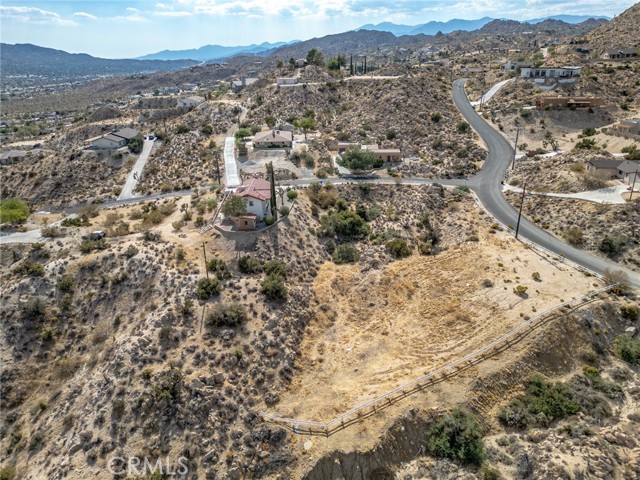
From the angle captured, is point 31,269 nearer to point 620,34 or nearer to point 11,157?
point 11,157

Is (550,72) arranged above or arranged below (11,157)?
above

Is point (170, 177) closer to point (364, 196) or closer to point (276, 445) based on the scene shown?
point (364, 196)

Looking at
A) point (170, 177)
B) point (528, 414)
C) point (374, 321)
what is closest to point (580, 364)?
point (528, 414)

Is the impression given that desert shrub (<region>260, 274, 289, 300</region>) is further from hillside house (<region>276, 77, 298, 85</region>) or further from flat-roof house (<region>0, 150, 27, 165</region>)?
flat-roof house (<region>0, 150, 27, 165</region>)

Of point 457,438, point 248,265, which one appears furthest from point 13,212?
point 457,438

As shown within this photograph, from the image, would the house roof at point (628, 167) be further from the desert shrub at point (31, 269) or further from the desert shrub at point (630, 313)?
the desert shrub at point (31, 269)

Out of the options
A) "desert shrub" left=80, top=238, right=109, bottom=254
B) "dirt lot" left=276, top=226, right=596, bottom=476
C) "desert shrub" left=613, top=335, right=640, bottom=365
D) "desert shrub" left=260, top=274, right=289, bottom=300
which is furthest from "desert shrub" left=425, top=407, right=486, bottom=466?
"desert shrub" left=80, top=238, right=109, bottom=254
